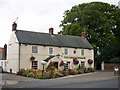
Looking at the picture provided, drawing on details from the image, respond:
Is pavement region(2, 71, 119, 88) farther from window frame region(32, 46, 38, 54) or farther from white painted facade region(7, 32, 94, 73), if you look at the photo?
window frame region(32, 46, 38, 54)

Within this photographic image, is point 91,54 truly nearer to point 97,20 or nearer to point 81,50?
point 81,50

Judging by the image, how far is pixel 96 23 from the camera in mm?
44281

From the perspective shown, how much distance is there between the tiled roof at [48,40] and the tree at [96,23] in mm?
4512

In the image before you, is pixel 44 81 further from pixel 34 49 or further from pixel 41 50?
pixel 41 50

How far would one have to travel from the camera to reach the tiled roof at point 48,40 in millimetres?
32500

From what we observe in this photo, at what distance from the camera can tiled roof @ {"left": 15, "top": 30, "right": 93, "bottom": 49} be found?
32500 mm

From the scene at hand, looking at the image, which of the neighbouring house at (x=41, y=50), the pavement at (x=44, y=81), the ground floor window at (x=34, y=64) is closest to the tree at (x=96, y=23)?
the neighbouring house at (x=41, y=50)

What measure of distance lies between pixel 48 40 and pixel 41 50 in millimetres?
2882

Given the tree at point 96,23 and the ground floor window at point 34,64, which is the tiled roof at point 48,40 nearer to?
the ground floor window at point 34,64

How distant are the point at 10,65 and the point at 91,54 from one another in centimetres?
1694

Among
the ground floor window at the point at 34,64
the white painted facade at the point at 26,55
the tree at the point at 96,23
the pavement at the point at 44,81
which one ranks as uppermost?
the tree at the point at 96,23

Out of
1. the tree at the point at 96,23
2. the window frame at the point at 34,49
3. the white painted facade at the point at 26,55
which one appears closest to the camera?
the white painted facade at the point at 26,55

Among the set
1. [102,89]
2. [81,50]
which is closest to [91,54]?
[81,50]

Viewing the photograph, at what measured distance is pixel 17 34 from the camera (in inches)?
1278
